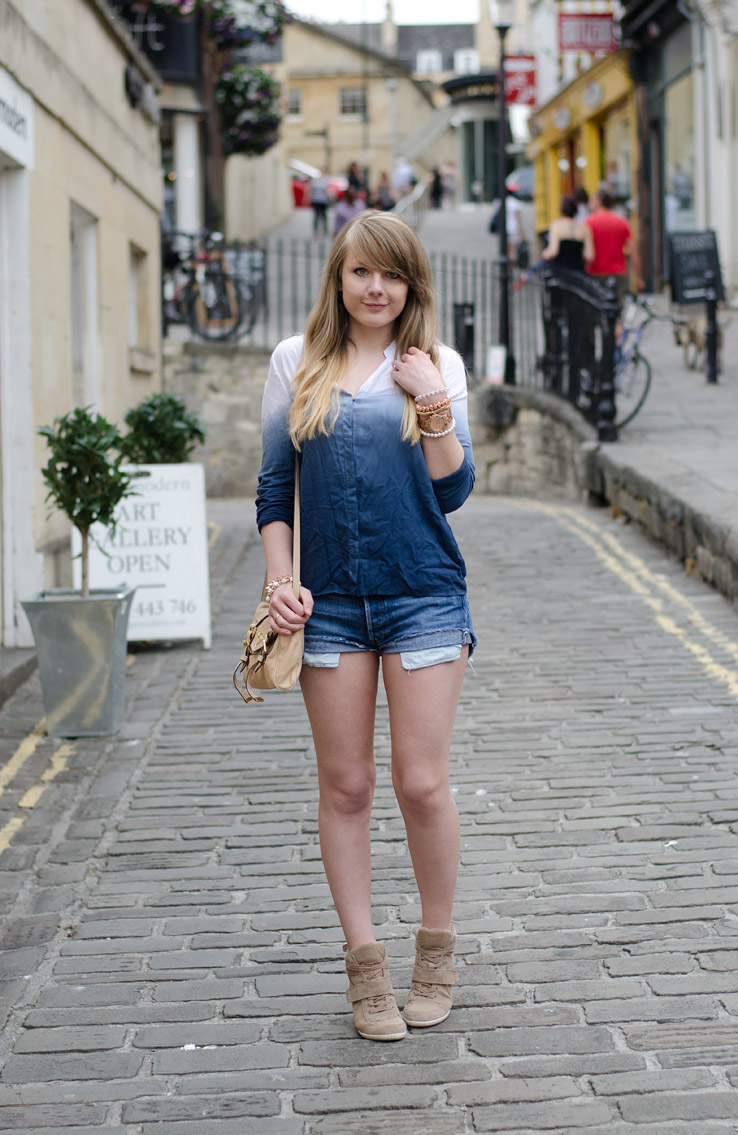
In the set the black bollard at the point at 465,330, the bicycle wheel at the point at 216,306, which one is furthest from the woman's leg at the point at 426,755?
the bicycle wheel at the point at 216,306

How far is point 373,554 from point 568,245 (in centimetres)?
1275

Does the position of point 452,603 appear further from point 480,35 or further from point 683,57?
point 480,35

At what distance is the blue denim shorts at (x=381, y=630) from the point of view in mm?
3201

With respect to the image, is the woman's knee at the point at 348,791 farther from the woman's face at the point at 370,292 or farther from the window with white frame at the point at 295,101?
the window with white frame at the point at 295,101

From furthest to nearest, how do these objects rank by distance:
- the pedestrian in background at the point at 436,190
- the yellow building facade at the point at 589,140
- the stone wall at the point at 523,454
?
1. the pedestrian in background at the point at 436,190
2. the yellow building facade at the point at 589,140
3. the stone wall at the point at 523,454

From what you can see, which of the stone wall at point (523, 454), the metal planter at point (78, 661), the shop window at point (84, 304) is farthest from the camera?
the shop window at point (84, 304)

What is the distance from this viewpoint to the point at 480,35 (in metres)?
75.5

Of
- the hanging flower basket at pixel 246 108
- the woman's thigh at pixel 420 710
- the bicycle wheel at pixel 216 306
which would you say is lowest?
the woman's thigh at pixel 420 710

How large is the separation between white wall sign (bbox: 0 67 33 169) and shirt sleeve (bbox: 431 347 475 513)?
4564mm

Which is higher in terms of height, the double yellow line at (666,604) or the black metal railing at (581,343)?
the black metal railing at (581,343)

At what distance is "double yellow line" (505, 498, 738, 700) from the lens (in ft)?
22.1

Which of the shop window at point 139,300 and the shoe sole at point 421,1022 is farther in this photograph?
the shop window at point 139,300

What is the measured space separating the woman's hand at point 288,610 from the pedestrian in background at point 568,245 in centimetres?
1243

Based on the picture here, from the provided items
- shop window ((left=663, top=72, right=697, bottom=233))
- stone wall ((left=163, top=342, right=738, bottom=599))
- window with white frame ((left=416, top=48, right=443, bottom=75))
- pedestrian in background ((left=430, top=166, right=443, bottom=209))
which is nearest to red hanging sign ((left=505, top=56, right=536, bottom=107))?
pedestrian in background ((left=430, top=166, right=443, bottom=209))
